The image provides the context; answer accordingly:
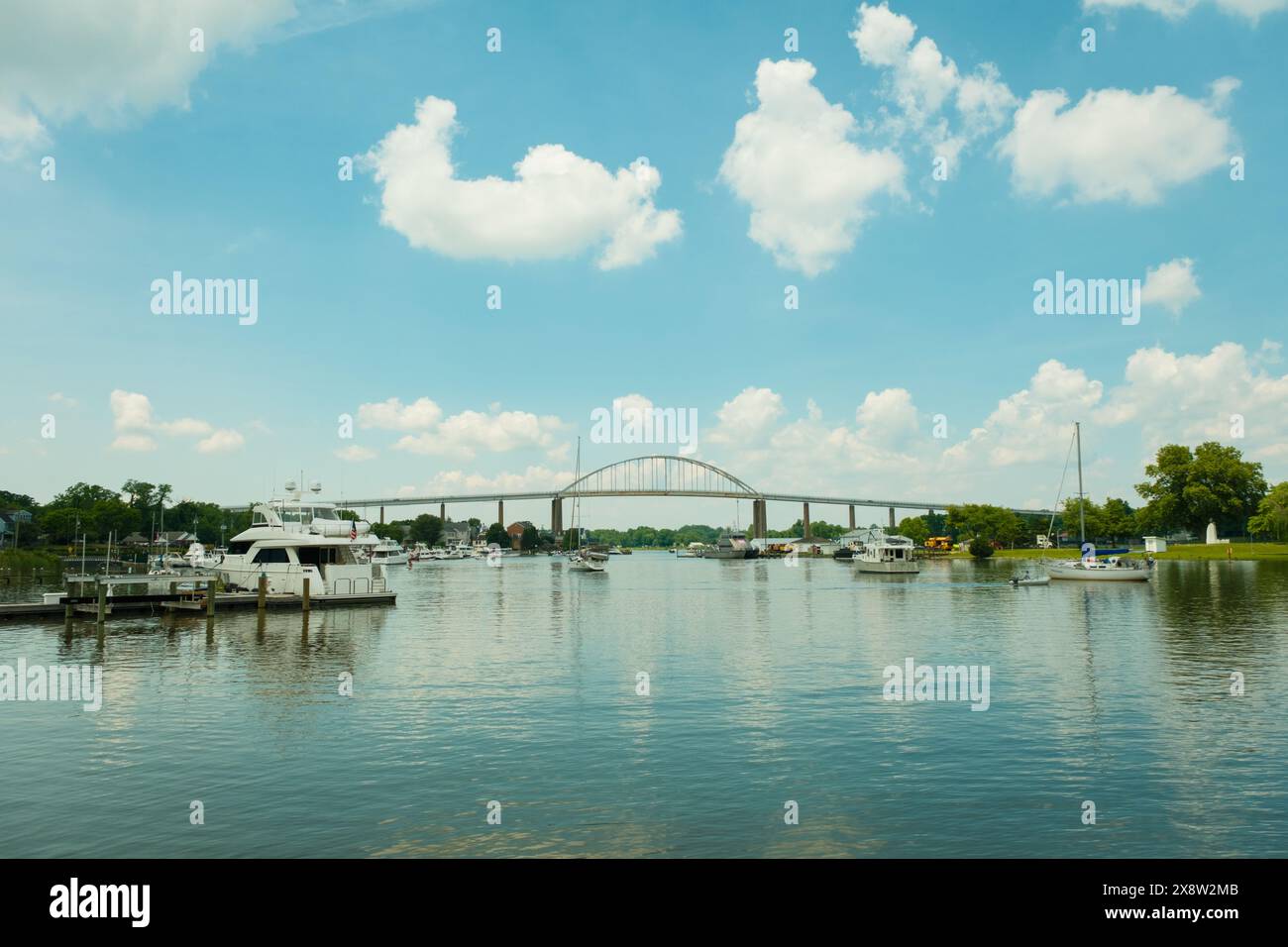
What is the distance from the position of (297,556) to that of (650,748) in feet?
145

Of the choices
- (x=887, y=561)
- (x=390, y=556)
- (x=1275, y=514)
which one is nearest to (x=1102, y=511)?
(x=1275, y=514)

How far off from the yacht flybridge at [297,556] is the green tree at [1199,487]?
13387 centimetres

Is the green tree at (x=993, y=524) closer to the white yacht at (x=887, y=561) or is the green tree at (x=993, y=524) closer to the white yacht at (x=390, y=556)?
the white yacht at (x=887, y=561)

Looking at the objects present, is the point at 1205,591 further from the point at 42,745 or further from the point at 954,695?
the point at 42,745

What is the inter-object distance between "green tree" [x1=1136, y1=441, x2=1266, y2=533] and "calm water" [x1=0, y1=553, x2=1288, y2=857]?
115 m

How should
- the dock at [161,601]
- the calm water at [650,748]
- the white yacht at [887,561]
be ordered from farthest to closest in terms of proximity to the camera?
the white yacht at [887,561], the dock at [161,601], the calm water at [650,748]

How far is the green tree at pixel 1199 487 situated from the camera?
13850 cm

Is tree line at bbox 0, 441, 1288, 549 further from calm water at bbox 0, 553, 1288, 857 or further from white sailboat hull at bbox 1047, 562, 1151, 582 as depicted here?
calm water at bbox 0, 553, 1288, 857

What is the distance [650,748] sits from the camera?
20281 millimetres

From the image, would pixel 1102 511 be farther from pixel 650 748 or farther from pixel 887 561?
pixel 650 748

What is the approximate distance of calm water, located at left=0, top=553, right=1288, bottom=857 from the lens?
567 inches

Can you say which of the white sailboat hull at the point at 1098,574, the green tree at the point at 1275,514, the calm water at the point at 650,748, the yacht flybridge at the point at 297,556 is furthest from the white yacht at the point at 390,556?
the green tree at the point at 1275,514
